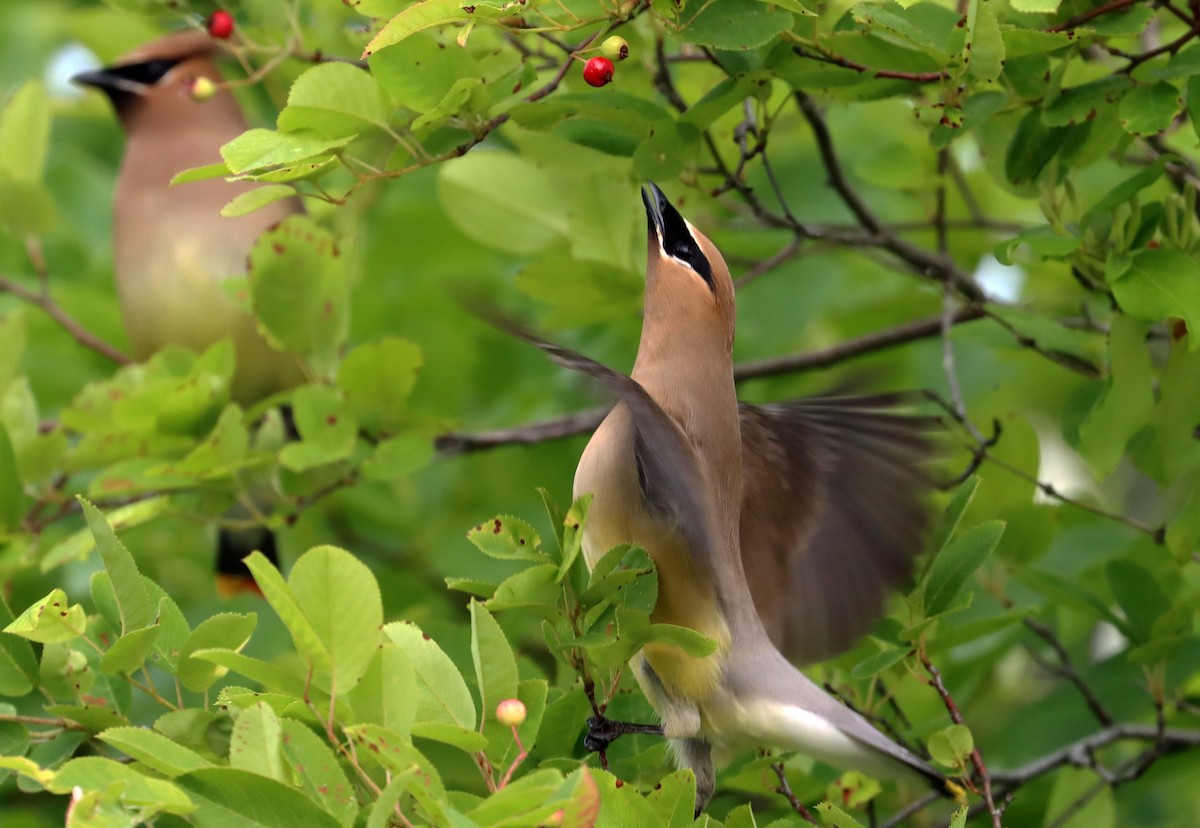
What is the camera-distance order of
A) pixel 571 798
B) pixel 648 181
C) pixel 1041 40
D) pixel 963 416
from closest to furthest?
pixel 571 798 < pixel 1041 40 < pixel 648 181 < pixel 963 416

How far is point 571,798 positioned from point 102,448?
2.00 metres

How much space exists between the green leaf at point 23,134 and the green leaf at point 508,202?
956 millimetres

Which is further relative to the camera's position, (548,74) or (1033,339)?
(548,74)

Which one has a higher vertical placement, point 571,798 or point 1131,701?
point 571,798

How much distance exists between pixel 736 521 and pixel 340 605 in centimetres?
99

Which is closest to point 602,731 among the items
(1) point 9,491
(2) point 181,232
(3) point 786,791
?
(3) point 786,791

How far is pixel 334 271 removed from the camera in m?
3.11

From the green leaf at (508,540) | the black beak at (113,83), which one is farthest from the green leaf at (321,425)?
the black beak at (113,83)

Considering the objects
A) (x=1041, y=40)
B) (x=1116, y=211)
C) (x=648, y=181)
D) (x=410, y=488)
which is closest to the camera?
(x=1041, y=40)

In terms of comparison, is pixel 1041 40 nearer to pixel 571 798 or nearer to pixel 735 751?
pixel 735 751

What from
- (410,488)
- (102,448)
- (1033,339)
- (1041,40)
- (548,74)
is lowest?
(410,488)

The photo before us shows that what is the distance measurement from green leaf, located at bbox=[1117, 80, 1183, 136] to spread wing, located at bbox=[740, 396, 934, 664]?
579mm

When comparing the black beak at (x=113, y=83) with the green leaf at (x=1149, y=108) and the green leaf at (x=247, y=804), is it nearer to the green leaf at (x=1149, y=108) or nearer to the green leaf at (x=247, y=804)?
the green leaf at (x=1149, y=108)

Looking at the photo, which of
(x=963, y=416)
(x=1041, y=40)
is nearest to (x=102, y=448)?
(x=963, y=416)
